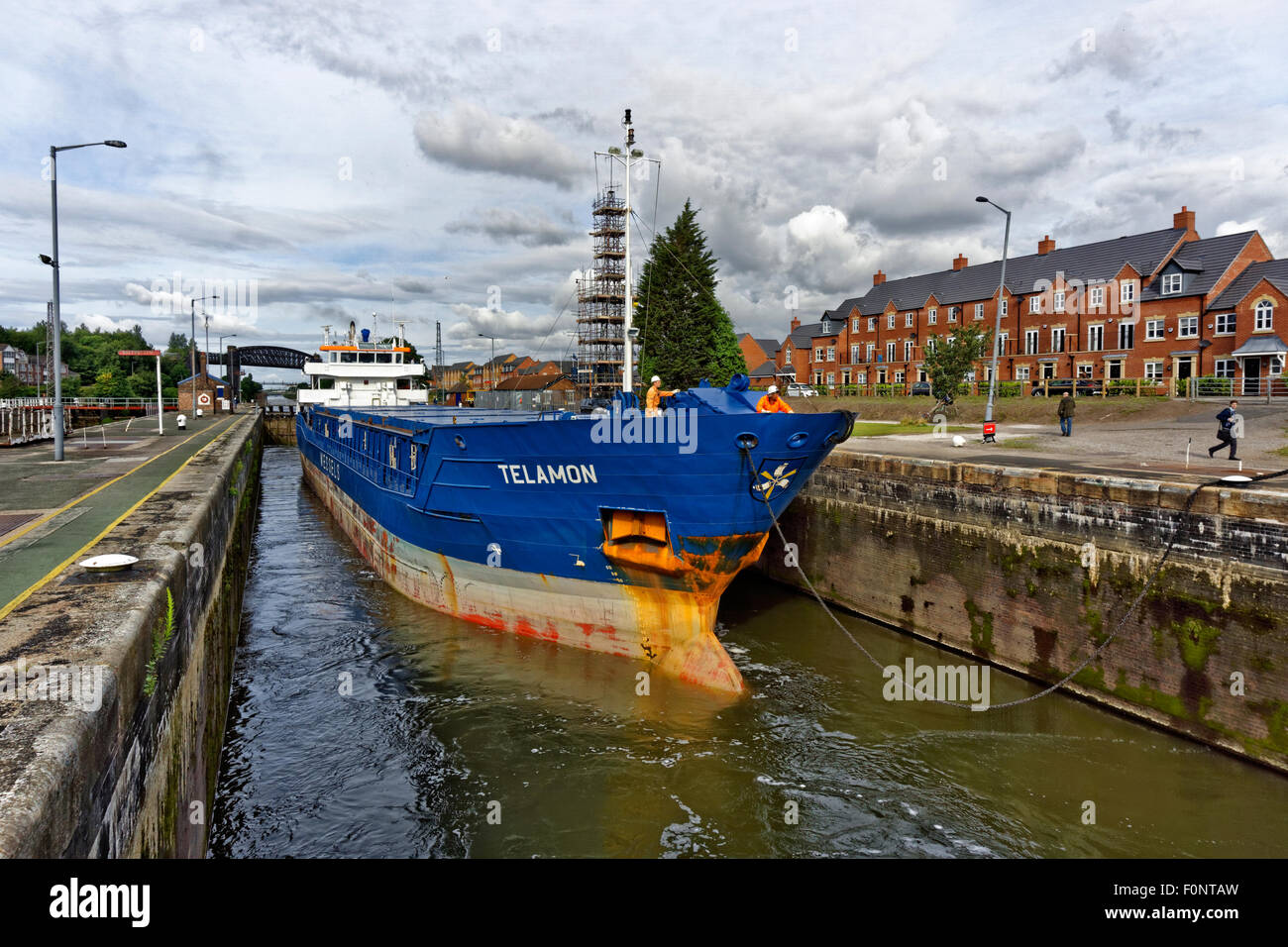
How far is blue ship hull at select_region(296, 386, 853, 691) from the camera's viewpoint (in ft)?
Result: 35.4

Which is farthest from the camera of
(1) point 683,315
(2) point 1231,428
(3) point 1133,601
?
(1) point 683,315

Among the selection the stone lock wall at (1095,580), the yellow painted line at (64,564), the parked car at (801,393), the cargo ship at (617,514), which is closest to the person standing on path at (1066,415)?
the stone lock wall at (1095,580)

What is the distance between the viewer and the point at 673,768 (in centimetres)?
920

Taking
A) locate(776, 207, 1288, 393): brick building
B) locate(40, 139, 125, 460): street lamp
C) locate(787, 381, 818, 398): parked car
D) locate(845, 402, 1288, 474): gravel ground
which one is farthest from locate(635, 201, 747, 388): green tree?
locate(40, 139, 125, 460): street lamp

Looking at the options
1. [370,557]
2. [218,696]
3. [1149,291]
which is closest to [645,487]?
[218,696]

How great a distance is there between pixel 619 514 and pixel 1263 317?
4475 centimetres

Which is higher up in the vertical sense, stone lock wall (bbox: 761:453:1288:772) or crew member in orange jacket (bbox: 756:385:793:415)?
crew member in orange jacket (bbox: 756:385:793:415)

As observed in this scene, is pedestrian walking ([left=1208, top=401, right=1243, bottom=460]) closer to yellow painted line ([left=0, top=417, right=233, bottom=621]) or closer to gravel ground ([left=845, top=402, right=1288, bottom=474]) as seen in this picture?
gravel ground ([left=845, top=402, right=1288, bottom=474])

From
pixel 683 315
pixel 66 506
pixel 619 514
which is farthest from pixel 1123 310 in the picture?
pixel 66 506

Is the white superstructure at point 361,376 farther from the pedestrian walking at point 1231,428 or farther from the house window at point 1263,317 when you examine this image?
the house window at point 1263,317

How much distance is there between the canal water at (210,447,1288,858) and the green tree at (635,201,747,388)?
3952 centimetres

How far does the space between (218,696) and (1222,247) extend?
179 feet

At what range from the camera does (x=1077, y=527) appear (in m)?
11.5

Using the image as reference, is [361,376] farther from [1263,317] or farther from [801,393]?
[1263,317]
